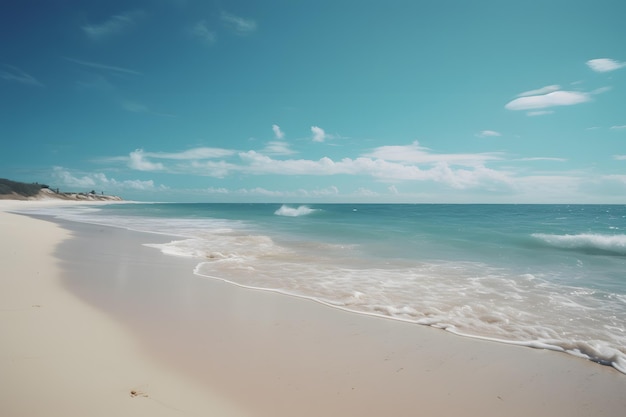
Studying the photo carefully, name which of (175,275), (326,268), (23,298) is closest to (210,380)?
(23,298)

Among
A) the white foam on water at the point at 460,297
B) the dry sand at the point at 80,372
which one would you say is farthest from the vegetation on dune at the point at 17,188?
the dry sand at the point at 80,372

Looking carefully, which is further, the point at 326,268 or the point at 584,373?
the point at 326,268

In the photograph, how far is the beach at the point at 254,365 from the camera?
9.05 feet

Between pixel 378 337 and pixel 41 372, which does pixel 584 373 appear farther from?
pixel 41 372

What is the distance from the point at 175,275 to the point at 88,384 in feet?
16.8

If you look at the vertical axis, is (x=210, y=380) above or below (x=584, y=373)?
above

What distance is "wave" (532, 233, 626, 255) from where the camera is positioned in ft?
53.5

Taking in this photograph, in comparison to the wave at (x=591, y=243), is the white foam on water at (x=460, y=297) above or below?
above

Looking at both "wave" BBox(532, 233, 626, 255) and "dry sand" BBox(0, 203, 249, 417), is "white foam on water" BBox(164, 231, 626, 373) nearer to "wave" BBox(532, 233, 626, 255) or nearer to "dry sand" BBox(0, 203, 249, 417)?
"dry sand" BBox(0, 203, 249, 417)

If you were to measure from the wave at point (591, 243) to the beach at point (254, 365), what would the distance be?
16.7 metres

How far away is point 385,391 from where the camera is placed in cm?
309

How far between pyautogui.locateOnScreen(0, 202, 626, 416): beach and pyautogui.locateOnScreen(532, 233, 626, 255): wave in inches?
656

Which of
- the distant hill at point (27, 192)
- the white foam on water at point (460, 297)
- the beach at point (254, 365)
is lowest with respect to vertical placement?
the white foam on water at point (460, 297)

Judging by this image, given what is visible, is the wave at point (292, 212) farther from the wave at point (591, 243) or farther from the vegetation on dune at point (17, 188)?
the vegetation on dune at point (17, 188)
